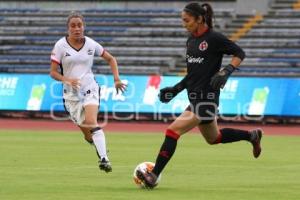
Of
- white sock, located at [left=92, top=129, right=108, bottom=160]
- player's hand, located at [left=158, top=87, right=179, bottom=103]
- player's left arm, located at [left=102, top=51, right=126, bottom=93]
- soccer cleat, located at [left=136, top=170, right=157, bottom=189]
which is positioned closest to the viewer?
soccer cleat, located at [left=136, top=170, right=157, bottom=189]

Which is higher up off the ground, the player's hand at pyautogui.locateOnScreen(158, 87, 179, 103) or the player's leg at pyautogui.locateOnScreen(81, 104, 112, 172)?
the player's hand at pyautogui.locateOnScreen(158, 87, 179, 103)

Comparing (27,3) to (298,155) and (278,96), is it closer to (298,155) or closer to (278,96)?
(278,96)

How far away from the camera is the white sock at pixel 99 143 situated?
46.6ft

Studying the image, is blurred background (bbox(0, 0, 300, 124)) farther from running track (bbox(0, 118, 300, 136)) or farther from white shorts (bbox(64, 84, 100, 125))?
white shorts (bbox(64, 84, 100, 125))

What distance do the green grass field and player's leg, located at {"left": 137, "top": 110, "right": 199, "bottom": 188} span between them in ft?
0.56

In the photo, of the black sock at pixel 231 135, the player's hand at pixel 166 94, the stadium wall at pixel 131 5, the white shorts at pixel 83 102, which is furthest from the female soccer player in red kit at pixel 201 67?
the stadium wall at pixel 131 5

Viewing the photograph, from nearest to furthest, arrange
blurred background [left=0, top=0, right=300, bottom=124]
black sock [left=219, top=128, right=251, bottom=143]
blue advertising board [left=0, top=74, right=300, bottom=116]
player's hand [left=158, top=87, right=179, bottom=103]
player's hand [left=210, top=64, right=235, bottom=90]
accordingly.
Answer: player's hand [left=210, top=64, right=235, bottom=90]
player's hand [left=158, top=87, right=179, bottom=103]
black sock [left=219, top=128, right=251, bottom=143]
blue advertising board [left=0, top=74, right=300, bottom=116]
blurred background [left=0, top=0, right=300, bottom=124]

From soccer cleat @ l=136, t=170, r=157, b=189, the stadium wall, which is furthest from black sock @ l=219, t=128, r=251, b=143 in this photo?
the stadium wall

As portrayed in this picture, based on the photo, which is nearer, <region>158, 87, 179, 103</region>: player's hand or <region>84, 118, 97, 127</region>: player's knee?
<region>158, 87, 179, 103</region>: player's hand

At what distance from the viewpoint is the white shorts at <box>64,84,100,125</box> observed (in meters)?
15.1

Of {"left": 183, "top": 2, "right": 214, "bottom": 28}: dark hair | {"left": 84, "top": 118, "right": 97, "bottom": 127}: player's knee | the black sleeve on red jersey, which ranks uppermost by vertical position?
{"left": 183, "top": 2, "right": 214, "bottom": 28}: dark hair

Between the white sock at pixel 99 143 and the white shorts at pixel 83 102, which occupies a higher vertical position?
the white shorts at pixel 83 102

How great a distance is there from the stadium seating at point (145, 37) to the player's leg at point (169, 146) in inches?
1013

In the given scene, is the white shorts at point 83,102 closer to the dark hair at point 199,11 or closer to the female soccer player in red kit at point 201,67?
the female soccer player in red kit at point 201,67
